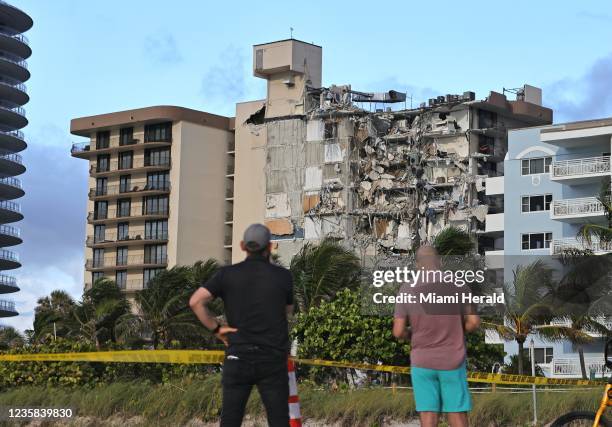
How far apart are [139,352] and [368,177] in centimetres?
7598

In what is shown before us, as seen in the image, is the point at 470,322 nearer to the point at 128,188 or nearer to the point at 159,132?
the point at 159,132

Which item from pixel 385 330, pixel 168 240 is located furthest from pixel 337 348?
pixel 168 240

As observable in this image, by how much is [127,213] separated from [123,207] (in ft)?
2.88

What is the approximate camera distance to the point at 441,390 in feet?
32.0

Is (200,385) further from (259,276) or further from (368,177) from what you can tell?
(368,177)

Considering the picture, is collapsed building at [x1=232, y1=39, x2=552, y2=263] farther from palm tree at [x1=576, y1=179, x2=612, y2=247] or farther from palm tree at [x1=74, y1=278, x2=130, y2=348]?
palm tree at [x1=74, y1=278, x2=130, y2=348]

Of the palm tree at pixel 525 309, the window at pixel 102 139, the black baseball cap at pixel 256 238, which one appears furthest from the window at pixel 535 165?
the black baseball cap at pixel 256 238

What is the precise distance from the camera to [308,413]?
719 inches

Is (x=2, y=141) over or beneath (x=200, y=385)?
over

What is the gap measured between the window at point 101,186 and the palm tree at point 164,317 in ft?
186

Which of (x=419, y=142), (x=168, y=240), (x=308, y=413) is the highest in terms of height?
(x=419, y=142)

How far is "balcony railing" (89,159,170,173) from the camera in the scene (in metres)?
105

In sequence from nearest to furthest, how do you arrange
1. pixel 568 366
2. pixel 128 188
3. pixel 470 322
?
pixel 470 322
pixel 568 366
pixel 128 188

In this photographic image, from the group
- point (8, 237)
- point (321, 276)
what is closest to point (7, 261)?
point (8, 237)
